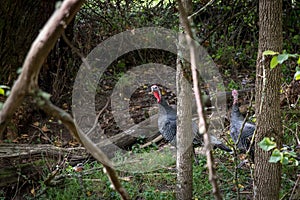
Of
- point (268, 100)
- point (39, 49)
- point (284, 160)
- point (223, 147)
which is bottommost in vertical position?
point (223, 147)

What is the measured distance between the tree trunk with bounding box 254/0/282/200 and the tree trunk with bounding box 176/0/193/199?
2.07 ft

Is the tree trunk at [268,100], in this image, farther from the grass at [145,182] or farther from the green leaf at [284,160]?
the grass at [145,182]

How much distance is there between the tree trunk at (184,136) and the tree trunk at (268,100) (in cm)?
63

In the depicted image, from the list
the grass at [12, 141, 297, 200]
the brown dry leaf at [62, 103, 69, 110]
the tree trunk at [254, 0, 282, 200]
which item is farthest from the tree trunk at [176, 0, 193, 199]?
the brown dry leaf at [62, 103, 69, 110]

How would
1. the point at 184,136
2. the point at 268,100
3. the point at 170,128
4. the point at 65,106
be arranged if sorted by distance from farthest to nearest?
the point at 65,106, the point at 170,128, the point at 184,136, the point at 268,100

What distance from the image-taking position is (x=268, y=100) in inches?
111

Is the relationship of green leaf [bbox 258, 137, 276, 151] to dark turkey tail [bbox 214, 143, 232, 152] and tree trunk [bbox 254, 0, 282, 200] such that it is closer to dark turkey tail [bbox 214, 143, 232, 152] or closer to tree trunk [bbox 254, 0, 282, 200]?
tree trunk [bbox 254, 0, 282, 200]

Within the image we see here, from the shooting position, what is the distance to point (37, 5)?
5.40m

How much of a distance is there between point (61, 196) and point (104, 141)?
119 cm

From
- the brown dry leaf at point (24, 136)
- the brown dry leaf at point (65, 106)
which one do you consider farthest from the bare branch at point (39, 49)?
the brown dry leaf at point (65, 106)

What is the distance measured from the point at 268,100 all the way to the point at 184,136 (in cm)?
86

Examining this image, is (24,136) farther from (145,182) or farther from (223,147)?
(223,147)

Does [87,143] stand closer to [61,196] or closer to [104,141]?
[61,196]

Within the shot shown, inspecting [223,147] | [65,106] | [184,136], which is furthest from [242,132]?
[65,106]
